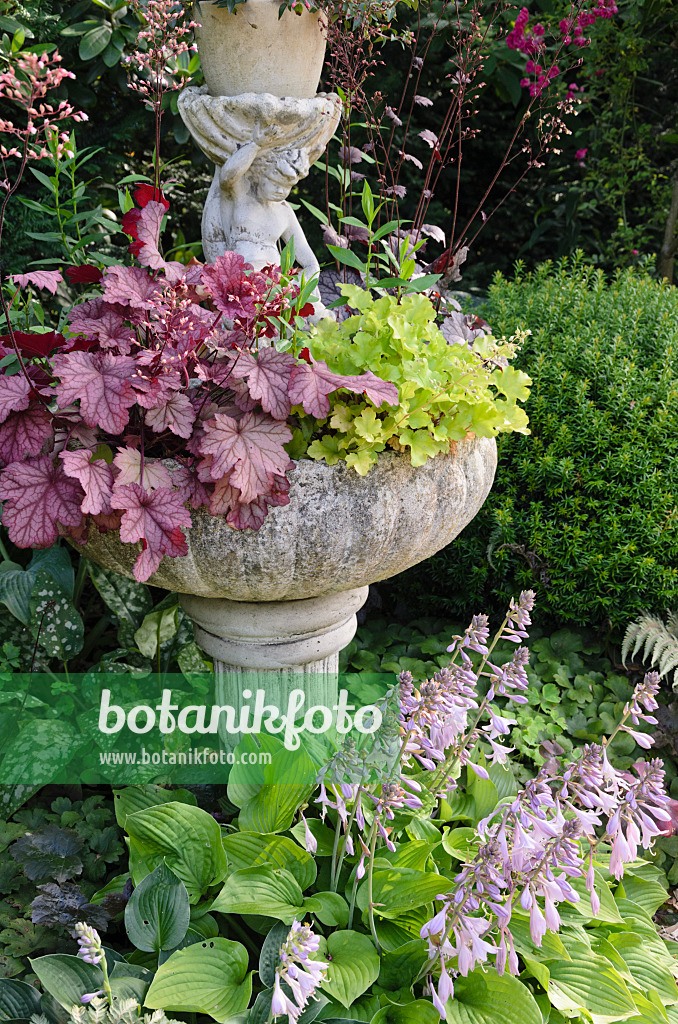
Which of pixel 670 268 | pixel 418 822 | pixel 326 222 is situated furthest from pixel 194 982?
pixel 670 268

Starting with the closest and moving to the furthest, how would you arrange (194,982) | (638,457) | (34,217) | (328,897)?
(194,982) < (328,897) < (638,457) < (34,217)

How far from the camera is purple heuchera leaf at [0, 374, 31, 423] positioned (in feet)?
4.78

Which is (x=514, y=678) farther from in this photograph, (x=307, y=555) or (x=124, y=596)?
(x=124, y=596)

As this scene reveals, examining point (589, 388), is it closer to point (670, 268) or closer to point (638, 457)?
point (638, 457)

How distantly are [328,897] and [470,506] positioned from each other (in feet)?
3.00

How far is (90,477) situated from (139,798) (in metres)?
0.85

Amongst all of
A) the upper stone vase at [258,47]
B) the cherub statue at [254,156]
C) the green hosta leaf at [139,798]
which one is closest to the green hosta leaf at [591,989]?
the green hosta leaf at [139,798]

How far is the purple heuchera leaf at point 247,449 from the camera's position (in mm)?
1416

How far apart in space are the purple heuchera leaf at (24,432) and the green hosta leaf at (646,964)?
64.4 inches

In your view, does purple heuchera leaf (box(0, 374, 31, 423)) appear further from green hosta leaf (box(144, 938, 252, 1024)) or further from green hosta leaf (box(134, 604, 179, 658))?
green hosta leaf (box(144, 938, 252, 1024))

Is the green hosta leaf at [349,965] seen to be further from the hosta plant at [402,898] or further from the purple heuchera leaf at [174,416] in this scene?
the purple heuchera leaf at [174,416]

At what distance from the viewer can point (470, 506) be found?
187cm

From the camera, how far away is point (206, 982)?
1.42 meters

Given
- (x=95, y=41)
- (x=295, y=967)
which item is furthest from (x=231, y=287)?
(x=95, y=41)
